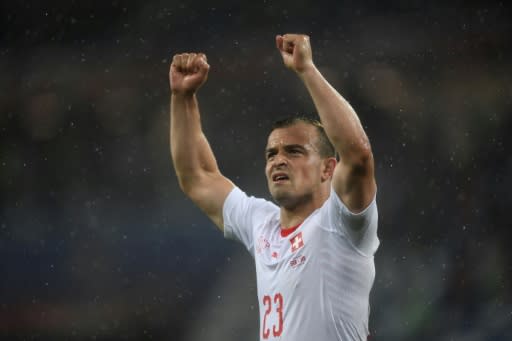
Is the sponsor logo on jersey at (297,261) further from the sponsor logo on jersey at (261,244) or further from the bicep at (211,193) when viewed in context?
the bicep at (211,193)

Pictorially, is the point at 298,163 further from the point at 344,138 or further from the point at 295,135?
the point at 344,138

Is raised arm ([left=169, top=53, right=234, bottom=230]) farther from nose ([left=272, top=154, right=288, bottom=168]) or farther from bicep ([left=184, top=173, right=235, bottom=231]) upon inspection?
nose ([left=272, top=154, right=288, bottom=168])

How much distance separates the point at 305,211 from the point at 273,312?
0.42 metres

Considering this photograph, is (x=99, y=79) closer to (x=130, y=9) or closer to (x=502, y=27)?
(x=130, y=9)

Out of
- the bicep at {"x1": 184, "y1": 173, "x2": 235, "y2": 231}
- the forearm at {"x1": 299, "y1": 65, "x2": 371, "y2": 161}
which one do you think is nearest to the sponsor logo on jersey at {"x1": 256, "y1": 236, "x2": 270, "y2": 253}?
the bicep at {"x1": 184, "y1": 173, "x2": 235, "y2": 231}

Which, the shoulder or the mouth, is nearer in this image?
the mouth

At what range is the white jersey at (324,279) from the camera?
2.44 m

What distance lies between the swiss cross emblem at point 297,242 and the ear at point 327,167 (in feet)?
0.96

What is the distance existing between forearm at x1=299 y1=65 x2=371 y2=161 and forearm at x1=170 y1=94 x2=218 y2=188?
0.93 meters

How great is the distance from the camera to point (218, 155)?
5.88 meters

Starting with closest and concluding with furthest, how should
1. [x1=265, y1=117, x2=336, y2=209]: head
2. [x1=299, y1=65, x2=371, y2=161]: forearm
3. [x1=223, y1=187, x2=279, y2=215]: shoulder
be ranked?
[x1=299, y1=65, x2=371, y2=161]: forearm → [x1=265, y1=117, x2=336, y2=209]: head → [x1=223, y1=187, x2=279, y2=215]: shoulder

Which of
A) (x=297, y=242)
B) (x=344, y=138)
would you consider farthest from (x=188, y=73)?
(x=344, y=138)

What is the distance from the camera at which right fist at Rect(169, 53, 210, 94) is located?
301cm

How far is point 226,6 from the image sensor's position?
6.54m
